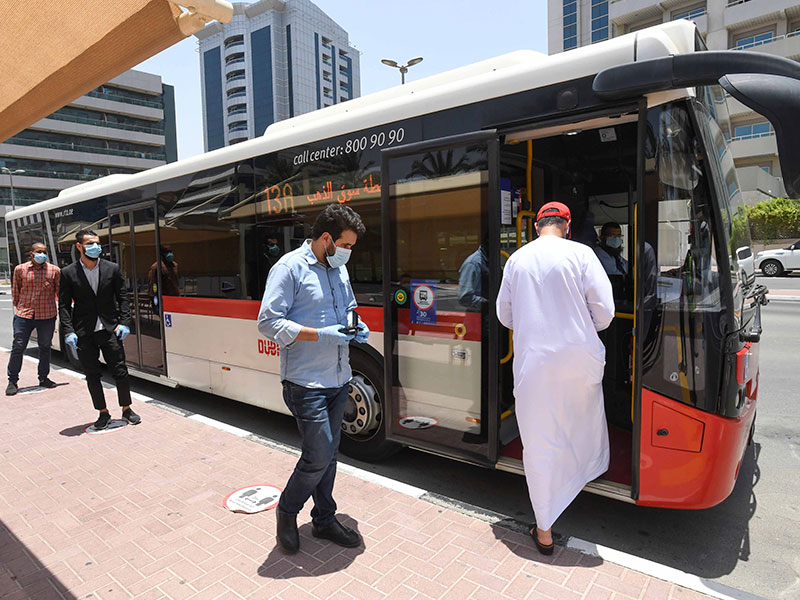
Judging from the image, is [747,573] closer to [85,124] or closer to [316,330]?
[316,330]

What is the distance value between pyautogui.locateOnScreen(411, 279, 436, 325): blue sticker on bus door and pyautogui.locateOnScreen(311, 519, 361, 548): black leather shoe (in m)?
1.60

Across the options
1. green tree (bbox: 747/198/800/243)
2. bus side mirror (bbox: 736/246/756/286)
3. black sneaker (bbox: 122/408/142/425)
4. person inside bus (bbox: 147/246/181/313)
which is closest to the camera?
bus side mirror (bbox: 736/246/756/286)

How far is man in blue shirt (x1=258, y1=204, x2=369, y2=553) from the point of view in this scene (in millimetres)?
3053

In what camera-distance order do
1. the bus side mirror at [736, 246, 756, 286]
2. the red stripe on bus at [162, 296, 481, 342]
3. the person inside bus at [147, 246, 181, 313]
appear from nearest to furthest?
the bus side mirror at [736, 246, 756, 286], the red stripe on bus at [162, 296, 481, 342], the person inside bus at [147, 246, 181, 313]

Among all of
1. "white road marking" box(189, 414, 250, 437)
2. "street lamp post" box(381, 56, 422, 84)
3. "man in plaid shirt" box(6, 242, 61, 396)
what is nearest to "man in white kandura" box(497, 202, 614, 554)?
"white road marking" box(189, 414, 250, 437)

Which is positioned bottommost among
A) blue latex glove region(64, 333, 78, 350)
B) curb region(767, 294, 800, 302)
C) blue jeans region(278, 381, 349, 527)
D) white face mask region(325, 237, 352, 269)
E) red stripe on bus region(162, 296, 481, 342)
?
curb region(767, 294, 800, 302)

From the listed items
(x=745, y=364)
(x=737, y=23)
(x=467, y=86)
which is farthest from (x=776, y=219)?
(x=467, y=86)

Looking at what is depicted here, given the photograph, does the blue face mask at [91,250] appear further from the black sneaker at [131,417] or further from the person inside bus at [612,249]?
the person inside bus at [612,249]

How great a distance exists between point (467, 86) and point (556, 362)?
2125 millimetres

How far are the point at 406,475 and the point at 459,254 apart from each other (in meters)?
1.95

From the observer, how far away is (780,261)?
921 inches

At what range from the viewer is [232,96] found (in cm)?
9831

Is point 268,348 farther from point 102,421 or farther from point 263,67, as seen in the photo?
point 263,67

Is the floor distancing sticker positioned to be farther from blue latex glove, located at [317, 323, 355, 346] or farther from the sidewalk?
blue latex glove, located at [317, 323, 355, 346]
